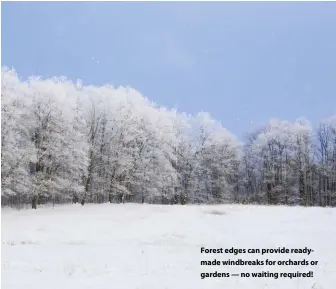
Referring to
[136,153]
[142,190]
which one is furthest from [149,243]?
[142,190]

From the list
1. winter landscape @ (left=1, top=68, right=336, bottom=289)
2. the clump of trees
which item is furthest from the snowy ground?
the clump of trees

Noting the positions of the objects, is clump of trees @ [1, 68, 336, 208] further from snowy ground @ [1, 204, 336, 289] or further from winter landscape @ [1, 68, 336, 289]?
snowy ground @ [1, 204, 336, 289]

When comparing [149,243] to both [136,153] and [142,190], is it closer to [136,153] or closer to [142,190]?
[136,153]

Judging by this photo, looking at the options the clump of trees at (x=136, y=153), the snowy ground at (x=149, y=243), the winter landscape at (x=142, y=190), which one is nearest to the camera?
the snowy ground at (x=149, y=243)

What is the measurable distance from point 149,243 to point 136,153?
93.3 feet

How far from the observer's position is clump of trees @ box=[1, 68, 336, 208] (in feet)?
125

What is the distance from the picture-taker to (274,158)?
6475cm

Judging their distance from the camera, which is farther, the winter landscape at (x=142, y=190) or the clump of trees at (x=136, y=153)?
the clump of trees at (x=136, y=153)

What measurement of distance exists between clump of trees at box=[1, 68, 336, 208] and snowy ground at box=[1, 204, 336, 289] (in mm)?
4645

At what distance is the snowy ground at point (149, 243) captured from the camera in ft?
38.9

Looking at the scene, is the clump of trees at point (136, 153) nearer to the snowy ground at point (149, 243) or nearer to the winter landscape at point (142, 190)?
the winter landscape at point (142, 190)

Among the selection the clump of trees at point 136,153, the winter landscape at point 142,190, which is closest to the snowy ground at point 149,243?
the winter landscape at point 142,190

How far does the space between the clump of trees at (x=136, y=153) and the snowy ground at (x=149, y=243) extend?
15.2 feet

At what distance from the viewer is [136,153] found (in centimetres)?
5031
